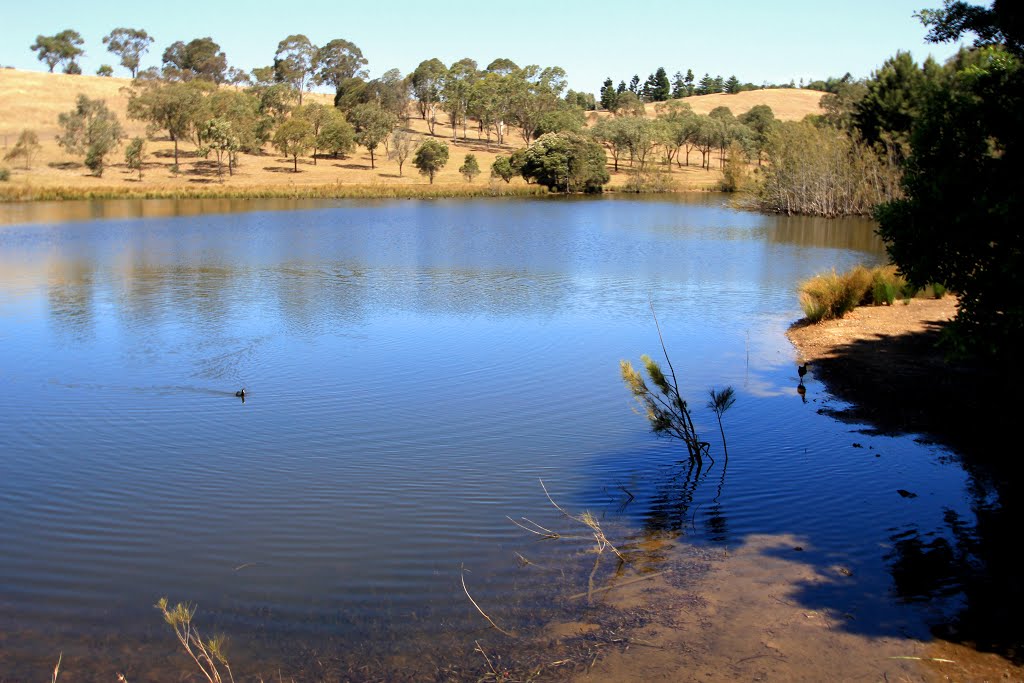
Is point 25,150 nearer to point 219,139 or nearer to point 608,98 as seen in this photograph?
point 219,139

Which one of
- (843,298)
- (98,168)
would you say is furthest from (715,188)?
(843,298)

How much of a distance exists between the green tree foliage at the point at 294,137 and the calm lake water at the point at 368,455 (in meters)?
54.0

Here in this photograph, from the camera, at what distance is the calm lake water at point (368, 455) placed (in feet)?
22.0

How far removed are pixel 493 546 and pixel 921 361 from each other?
950 cm

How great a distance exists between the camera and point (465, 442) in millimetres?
10461

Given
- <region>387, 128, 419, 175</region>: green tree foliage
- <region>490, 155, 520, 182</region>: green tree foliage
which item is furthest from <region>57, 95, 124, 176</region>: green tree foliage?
<region>490, 155, 520, 182</region>: green tree foliage

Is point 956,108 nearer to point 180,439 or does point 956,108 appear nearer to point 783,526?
point 783,526

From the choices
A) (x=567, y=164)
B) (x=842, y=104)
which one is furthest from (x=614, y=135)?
(x=842, y=104)

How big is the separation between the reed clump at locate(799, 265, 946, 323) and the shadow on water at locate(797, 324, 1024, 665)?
78.3 inches

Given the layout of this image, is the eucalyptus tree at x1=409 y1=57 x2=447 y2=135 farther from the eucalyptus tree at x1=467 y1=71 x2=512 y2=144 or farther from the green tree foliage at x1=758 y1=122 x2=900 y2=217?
the green tree foliage at x1=758 y1=122 x2=900 y2=217

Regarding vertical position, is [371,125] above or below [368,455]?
above

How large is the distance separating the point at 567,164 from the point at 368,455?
199 feet

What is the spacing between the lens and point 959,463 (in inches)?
378

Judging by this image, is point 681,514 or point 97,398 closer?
point 681,514
